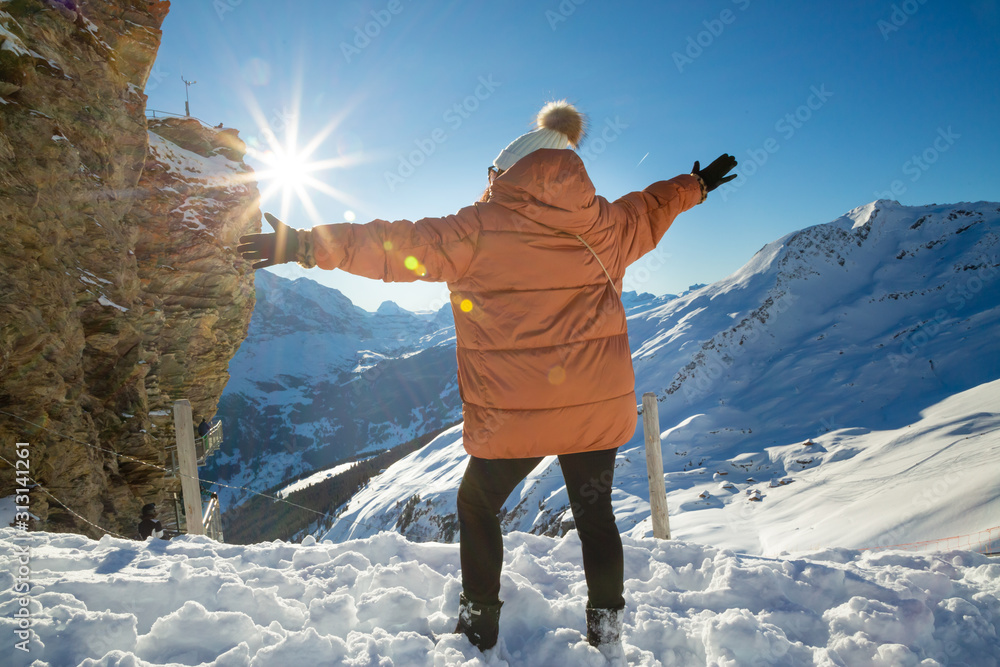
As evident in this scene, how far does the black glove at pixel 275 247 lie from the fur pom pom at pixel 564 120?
48.6 inches

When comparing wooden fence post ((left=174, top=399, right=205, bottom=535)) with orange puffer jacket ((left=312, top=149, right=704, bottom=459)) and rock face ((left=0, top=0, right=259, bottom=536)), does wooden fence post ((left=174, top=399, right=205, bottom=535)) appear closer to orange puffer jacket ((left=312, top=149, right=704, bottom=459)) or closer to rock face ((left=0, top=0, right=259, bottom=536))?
rock face ((left=0, top=0, right=259, bottom=536))

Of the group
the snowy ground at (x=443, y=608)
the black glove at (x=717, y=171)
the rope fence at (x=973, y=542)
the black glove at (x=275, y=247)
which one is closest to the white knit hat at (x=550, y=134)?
the black glove at (x=717, y=171)

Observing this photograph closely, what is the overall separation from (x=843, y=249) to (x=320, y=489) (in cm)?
7890

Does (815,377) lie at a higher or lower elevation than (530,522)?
higher

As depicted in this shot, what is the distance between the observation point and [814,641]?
6.95ft

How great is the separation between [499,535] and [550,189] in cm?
142

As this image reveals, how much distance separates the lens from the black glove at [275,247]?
5.17 feet

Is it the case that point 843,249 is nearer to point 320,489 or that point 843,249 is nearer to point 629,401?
point 629,401

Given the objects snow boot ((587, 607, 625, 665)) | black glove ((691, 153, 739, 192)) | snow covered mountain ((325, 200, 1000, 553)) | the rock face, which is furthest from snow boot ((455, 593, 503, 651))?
the rock face

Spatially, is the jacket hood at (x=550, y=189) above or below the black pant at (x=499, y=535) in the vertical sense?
above

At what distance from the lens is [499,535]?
1.86 meters

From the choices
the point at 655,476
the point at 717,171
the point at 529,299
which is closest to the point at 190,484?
the point at 655,476

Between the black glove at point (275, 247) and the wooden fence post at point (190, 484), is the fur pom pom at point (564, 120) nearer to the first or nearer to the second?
the black glove at point (275, 247)

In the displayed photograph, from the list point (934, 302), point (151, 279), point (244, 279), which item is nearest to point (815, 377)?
point (934, 302)
